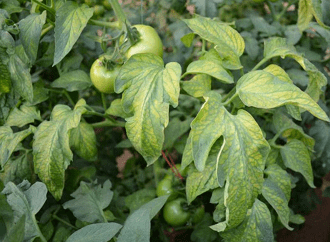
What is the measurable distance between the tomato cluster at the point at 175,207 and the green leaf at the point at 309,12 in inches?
15.2

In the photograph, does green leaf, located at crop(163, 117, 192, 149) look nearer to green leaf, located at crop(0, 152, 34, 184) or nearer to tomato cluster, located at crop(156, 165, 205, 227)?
tomato cluster, located at crop(156, 165, 205, 227)

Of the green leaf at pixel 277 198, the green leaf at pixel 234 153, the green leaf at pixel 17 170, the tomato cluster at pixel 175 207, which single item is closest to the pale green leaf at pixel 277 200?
the green leaf at pixel 277 198

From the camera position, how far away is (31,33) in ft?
Answer: 1.91

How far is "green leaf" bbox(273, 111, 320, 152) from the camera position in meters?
0.67

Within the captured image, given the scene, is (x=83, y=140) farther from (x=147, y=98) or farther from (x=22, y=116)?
(x=147, y=98)

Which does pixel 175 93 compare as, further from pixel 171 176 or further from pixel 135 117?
pixel 171 176

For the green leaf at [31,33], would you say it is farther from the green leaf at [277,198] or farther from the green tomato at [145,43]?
the green leaf at [277,198]

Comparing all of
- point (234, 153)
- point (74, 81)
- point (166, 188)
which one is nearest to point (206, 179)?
point (234, 153)

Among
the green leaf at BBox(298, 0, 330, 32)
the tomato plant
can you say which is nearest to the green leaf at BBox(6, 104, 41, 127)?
the tomato plant

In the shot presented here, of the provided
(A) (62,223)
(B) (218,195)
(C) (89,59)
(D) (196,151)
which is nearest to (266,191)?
(B) (218,195)

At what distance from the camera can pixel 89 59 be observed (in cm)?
89

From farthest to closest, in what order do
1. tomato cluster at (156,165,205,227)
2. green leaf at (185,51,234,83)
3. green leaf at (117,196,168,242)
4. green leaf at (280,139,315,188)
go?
tomato cluster at (156,165,205,227)
green leaf at (280,139,315,188)
green leaf at (185,51,234,83)
green leaf at (117,196,168,242)

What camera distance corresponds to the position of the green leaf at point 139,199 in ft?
2.46

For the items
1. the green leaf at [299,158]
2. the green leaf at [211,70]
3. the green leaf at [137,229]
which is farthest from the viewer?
the green leaf at [299,158]
